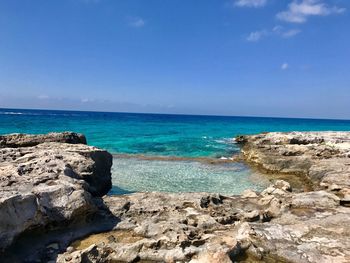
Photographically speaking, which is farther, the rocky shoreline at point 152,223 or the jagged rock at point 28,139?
the jagged rock at point 28,139

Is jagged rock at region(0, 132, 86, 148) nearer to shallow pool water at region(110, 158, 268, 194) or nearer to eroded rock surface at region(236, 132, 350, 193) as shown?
shallow pool water at region(110, 158, 268, 194)

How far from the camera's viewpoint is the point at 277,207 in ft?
34.0

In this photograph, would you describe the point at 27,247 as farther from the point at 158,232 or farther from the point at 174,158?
the point at 174,158

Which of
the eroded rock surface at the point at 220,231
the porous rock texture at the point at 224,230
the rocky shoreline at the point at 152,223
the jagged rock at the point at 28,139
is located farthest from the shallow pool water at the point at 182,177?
the eroded rock surface at the point at 220,231

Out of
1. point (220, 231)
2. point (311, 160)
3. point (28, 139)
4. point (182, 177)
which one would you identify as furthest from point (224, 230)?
point (28, 139)

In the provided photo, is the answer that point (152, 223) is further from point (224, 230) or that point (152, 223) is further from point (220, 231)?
point (224, 230)

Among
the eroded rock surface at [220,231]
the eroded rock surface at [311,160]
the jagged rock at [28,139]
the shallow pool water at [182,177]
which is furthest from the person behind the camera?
the jagged rock at [28,139]

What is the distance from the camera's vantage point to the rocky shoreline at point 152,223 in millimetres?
7086

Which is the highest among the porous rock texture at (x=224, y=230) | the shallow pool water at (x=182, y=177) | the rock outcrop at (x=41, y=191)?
the rock outcrop at (x=41, y=191)

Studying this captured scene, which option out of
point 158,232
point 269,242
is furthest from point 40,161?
point 269,242

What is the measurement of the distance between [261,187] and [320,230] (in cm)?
867

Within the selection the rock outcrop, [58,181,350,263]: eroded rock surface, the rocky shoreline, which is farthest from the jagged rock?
[58,181,350,263]: eroded rock surface

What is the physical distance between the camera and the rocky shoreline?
7086mm

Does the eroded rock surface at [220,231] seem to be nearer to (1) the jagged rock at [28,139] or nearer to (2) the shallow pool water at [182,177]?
(2) the shallow pool water at [182,177]
